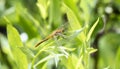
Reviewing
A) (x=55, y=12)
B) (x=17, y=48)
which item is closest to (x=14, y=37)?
(x=17, y=48)

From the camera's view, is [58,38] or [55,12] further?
[55,12]

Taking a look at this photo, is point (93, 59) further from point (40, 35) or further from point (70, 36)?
point (70, 36)

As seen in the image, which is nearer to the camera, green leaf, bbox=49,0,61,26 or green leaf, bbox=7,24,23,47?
green leaf, bbox=7,24,23,47

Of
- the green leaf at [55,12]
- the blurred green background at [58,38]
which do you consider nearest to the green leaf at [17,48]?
the blurred green background at [58,38]

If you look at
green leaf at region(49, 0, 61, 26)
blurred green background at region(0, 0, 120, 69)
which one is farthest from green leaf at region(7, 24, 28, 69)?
green leaf at region(49, 0, 61, 26)

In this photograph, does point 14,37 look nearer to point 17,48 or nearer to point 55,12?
point 17,48

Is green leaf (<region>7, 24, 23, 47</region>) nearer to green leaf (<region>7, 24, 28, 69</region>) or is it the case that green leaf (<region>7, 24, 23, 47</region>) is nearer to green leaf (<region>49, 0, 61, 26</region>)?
green leaf (<region>7, 24, 28, 69</region>)

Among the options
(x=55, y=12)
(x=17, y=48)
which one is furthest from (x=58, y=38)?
(x=55, y=12)

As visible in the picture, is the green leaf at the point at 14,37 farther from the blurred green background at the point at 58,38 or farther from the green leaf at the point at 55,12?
the green leaf at the point at 55,12

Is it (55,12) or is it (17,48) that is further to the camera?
(55,12)

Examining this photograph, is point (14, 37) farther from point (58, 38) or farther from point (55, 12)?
point (55, 12)
